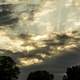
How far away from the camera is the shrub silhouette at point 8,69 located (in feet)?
7.88

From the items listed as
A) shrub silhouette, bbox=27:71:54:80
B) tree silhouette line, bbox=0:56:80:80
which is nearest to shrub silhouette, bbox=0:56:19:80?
tree silhouette line, bbox=0:56:80:80

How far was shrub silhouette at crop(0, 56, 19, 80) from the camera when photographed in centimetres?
240

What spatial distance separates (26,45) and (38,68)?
1.44ft

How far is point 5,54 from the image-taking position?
2.93 meters

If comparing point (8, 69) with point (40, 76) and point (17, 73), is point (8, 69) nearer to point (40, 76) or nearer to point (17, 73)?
point (17, 73)

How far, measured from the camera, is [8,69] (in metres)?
2.44

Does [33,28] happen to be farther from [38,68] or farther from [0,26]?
[38,68]

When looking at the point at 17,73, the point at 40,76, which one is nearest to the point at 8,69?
the point at 17,73

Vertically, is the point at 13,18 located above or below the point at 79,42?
above

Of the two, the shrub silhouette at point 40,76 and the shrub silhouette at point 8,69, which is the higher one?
the shrub silhouette at point 8,69

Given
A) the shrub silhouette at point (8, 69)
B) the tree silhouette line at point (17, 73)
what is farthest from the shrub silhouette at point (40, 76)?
the shrub silhouette at point (8, 69)

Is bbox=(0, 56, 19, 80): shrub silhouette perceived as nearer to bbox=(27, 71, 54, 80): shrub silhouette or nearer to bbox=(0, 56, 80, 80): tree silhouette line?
bbox=(0, 56, 80, 80): tree silhouette line

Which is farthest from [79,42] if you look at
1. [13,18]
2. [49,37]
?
[13,18]

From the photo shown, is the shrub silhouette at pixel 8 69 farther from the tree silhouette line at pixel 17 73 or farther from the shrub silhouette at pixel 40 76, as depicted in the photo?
the shrub silhouette at pixel 40 76
